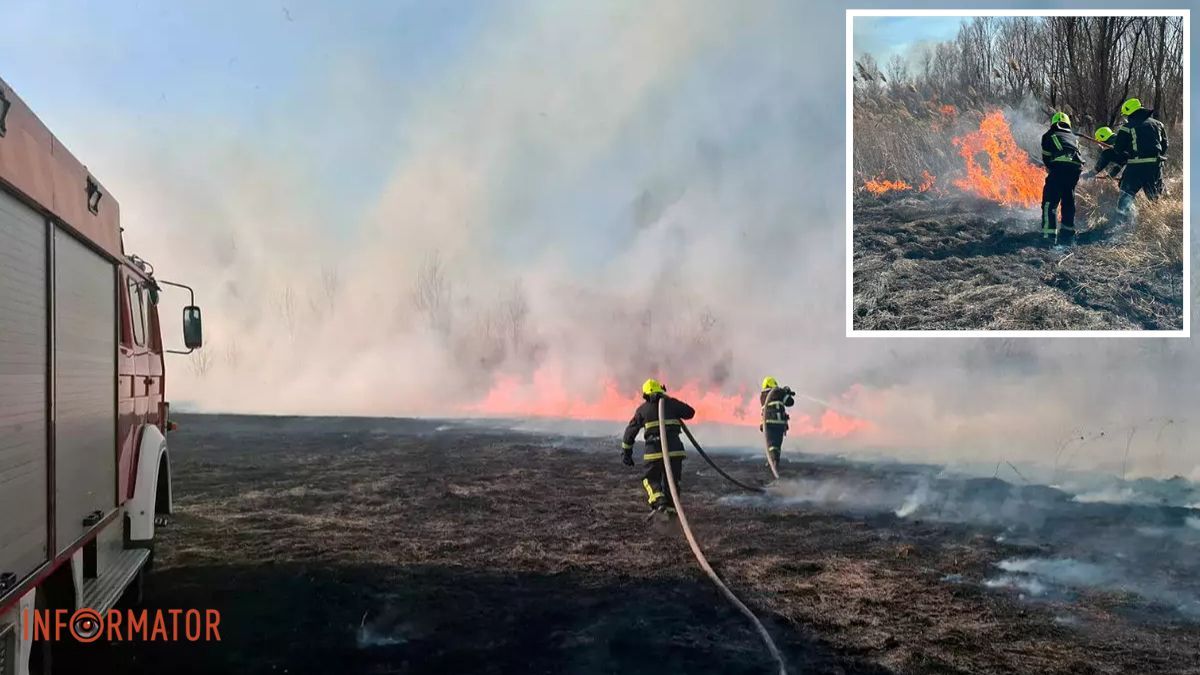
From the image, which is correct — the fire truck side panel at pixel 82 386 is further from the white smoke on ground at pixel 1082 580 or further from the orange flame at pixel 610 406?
the white smoke on ground at pixel 1082 580

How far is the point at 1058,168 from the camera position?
194 inches

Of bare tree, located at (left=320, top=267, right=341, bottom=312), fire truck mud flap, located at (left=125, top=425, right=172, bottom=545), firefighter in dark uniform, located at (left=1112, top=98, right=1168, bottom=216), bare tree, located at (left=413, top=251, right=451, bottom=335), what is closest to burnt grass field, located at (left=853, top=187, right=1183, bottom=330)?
firefighter in dark uniform, located at (left=1112, top=98, right=1168, bottom=216)

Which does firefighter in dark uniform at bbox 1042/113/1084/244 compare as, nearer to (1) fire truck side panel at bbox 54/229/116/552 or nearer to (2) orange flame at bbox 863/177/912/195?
(2) orange flame at bbox 863/177/912/195

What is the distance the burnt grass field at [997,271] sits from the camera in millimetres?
4895

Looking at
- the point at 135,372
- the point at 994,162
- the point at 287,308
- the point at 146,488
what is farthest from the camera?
the point at 994,162

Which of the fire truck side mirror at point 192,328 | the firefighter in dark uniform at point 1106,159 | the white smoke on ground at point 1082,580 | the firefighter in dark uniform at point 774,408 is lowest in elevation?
the white smoke on ground at point 1082,580

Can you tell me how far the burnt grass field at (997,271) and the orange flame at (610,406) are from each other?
679mm

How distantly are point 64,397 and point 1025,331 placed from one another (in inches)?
197

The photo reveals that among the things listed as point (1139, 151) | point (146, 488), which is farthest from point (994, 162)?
point (146, 488)

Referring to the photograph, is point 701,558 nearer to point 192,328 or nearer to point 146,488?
point 146,488

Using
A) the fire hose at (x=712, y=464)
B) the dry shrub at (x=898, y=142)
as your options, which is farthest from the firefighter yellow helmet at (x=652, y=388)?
the dry shrub at (x=898, y=142)

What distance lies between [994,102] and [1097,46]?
0.74 m

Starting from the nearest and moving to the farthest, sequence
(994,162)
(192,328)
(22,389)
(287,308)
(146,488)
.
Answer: (22,389) < (146,488) < (192,328) < (287,308) < (994,162)

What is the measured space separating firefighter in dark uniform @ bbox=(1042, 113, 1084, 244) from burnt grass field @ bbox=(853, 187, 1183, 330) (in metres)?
0.09
